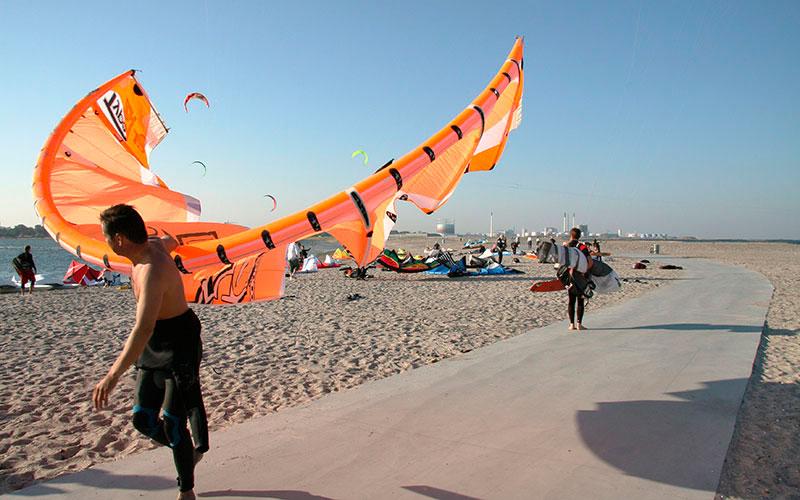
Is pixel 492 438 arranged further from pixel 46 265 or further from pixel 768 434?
pixel 46 265

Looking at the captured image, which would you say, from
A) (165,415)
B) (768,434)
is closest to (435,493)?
(165,415)

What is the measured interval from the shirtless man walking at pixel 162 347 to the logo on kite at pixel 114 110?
208cm

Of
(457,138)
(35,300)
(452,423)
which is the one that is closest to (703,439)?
(452,423)

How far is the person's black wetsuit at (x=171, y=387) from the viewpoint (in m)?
2.90

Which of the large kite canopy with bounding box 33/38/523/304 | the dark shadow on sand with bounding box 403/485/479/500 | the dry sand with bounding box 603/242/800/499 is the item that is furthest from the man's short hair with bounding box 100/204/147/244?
the dry sand with bounding box 603/242/800/499

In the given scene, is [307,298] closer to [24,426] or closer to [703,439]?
[24,426]

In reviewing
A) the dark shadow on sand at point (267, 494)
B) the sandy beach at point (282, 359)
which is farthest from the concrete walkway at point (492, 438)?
the sandy beach at point (282, 359)

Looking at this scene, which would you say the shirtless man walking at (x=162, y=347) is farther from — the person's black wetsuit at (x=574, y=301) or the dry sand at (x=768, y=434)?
the person's black wetsuit at (x=574, y=301)

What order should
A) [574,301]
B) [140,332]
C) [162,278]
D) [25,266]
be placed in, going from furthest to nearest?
1. [25,266]
2. [574,301]
3. [162,278]
4. [140,332]

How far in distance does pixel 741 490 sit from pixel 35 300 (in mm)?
18141

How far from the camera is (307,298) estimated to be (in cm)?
1484

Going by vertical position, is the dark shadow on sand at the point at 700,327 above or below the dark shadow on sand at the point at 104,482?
above

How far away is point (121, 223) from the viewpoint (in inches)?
109

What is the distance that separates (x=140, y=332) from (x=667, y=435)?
12.8 feet
